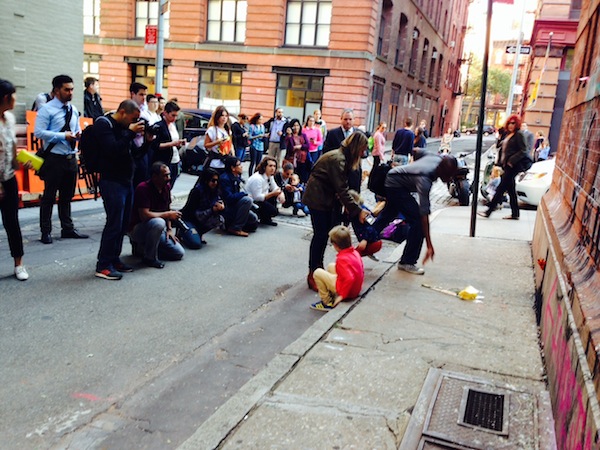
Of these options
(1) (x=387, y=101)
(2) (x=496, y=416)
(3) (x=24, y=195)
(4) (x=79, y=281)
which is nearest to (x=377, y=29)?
(1) (x=387, y=101)

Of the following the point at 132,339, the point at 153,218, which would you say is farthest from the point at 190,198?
the point at 132,339

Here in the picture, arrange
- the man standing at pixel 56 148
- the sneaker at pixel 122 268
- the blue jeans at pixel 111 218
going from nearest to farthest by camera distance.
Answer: the blue jeans at pixel 111 218 → the sneaker at pixel 122 268 → the man standing at pixel 56 148

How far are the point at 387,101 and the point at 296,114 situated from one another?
7.01 m

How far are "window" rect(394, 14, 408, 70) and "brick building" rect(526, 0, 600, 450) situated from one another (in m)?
27.8

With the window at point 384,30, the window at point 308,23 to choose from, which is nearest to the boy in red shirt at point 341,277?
the window at point 308,23

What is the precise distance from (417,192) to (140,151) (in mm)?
3171

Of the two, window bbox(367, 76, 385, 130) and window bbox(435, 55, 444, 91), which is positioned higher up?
window bbox(435, 55, 444, 91)

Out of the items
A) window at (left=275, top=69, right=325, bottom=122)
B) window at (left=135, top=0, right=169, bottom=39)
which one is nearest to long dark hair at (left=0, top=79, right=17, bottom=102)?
window at (left=275, top=69, right=325, bottom=122)

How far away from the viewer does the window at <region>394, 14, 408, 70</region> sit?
111ft

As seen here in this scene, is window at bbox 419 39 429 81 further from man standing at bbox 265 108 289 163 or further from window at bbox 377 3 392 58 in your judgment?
man standing at bbox 265 108 289 163

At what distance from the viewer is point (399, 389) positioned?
146 inches

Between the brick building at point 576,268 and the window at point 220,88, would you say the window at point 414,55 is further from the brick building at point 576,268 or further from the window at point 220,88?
the brick building at point 576,268

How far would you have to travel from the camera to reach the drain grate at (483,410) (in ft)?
10.8

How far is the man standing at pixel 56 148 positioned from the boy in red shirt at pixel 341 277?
12.3ft
